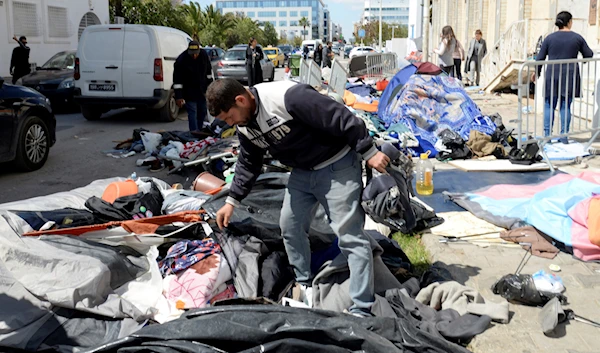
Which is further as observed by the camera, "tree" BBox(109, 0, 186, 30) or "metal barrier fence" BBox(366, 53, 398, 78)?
"tree" BBox(109, 0, 186, 30)

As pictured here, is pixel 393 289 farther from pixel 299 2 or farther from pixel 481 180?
pixel 299 2

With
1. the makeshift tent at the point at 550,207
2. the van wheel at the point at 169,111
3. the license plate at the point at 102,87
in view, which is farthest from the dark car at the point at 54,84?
the makeshift tent at the point at 550,207

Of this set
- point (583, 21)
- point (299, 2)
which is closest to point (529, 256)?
point (583, 21)

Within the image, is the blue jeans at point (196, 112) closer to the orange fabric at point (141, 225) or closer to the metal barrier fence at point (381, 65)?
the orange fabric at point (141, 225)

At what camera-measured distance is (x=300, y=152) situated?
3732 mm

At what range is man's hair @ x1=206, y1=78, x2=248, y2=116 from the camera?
3557 millimetres

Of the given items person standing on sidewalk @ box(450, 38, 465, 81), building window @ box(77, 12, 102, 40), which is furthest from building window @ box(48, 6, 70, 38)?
person standing on sidewalk @ box(450, 38, 465, 81)

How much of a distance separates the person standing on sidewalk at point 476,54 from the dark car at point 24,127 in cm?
1538

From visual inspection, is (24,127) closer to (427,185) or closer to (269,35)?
(427,185)

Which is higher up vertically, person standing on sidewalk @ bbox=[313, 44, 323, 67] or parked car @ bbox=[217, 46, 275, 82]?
person standing on sidewalk @ bbox=[313, 44, 323, 67]

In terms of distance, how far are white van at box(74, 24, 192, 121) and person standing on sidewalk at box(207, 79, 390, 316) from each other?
9679mm

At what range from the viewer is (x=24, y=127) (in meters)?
8.45

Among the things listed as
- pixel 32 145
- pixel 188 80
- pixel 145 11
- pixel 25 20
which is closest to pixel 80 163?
pixel 32 145

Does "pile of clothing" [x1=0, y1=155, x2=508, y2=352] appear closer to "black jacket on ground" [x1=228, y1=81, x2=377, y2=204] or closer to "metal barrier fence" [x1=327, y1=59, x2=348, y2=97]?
"black jacket on ground" [x1=228, y1=81, x2=377, y2=204]
